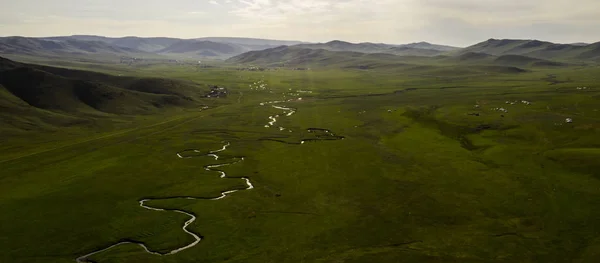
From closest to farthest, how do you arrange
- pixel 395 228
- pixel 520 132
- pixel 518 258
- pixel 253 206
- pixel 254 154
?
pixel 518 258 < pixel 395 228 < pixel 253 206 < pixel 254 154 < pixel 520 132

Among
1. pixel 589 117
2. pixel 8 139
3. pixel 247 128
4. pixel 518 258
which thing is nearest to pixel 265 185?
pixel 518 258

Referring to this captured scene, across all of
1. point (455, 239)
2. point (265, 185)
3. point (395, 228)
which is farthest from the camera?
point (265, 185)

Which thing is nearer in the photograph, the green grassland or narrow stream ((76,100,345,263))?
the green grassland

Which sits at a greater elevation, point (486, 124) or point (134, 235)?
point (486, 124)

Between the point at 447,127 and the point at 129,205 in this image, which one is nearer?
the point at 129,205

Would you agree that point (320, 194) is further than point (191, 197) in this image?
Yes

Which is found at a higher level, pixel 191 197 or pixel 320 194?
pixel 320 194

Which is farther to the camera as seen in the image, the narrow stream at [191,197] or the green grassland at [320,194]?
the narrow stream at [191,197]

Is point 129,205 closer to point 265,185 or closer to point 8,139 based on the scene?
point 265,185
